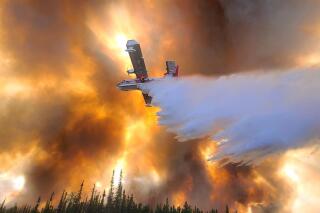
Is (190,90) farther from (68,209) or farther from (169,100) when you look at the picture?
(68,209)

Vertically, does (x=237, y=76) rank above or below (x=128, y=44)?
below

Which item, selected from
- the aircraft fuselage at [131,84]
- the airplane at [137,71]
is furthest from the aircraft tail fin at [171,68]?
the aircraft fuselage at [131,84]

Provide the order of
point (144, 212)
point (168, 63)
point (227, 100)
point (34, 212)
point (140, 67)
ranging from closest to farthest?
point (227, 100), point (140, 67), point (168, 63), point (34, 212), point (144, 212)

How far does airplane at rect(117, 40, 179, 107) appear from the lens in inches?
1900

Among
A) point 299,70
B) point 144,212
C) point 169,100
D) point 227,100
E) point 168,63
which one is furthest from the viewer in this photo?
point 144,212

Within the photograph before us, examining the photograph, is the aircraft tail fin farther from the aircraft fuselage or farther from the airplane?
the aircraft fuselage

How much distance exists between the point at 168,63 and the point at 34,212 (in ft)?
563

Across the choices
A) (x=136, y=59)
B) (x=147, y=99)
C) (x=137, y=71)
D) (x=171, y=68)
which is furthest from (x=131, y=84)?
(x=171, y=68)

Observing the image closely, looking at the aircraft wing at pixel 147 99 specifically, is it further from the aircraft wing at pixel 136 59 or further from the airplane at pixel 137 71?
the aircraft wing at pixel 136 59

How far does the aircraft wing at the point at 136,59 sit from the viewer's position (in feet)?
158

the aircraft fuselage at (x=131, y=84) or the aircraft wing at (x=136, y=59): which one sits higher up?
the aircraft wing at (x=136, y=59)

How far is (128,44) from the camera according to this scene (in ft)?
158

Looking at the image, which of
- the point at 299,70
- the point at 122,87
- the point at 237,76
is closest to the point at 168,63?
the point at 122,87

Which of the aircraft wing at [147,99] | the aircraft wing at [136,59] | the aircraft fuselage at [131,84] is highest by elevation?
the aircraft wing at [136,59]
